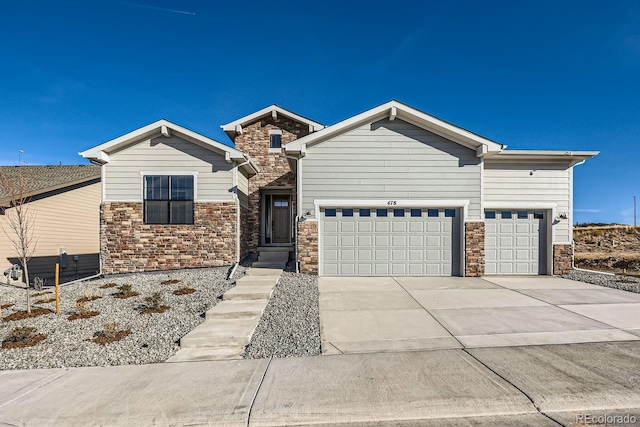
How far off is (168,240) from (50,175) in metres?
9.38

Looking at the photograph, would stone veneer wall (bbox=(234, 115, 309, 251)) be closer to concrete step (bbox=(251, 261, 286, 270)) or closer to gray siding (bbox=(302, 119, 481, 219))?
concrete step (bbox=(251, 261, 286, 270))

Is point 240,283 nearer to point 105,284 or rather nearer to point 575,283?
point 105,284

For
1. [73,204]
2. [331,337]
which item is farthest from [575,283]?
[73,204]

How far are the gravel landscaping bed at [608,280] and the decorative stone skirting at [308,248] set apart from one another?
Result: 8.32 m

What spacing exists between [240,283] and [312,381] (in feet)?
15.7

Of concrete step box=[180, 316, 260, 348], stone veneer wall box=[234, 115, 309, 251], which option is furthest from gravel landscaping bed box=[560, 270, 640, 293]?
stone veneer wall box=[234, 115, 309, 251]

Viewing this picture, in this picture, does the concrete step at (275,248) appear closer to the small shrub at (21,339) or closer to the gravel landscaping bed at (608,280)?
the small shrub at (21,339)

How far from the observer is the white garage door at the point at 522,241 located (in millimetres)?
10016

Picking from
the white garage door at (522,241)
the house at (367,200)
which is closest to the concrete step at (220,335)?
the house at (367,200)

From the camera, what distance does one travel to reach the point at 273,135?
13.4 m

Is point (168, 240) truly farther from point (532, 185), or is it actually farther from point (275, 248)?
point (532, 185)

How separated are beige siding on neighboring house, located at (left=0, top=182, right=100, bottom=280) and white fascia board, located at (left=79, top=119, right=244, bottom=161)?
190 inches

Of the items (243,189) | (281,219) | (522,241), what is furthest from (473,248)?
(243,189)

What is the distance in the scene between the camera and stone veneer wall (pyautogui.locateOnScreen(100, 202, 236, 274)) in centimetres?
1013
